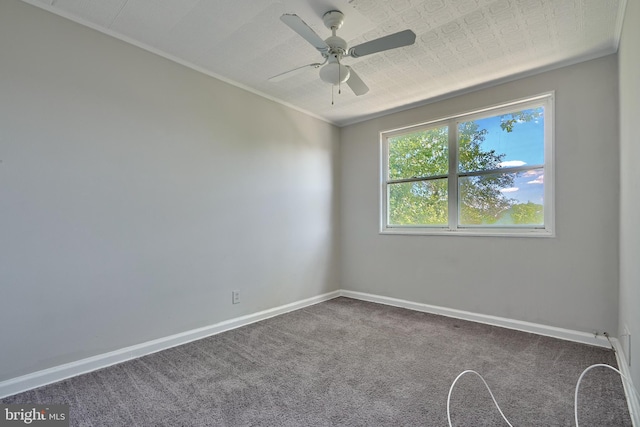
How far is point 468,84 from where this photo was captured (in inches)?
123

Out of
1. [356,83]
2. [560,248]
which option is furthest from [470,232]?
[356,83]

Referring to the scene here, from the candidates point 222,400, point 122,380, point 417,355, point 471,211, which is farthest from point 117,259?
point 471,211

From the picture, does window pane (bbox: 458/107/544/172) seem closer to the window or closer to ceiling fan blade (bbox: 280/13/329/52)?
the window

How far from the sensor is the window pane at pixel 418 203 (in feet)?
11.6

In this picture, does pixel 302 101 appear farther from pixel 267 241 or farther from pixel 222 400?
pixel 222 400

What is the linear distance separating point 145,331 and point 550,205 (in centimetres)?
369

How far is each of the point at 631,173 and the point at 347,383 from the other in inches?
85.9

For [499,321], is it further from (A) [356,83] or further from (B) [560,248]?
(A) [356,83]

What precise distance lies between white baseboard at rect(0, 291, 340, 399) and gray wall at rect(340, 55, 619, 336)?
1.98 metres

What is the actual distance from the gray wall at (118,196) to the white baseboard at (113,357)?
0.17 ft

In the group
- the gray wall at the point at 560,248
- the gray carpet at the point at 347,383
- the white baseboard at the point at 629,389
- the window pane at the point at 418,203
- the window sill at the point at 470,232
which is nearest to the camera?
the white baseboard at the point at 629,389

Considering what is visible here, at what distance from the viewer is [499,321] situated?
3.02 metres

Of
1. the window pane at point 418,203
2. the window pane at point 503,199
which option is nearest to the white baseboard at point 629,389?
the window pane at point 503,199

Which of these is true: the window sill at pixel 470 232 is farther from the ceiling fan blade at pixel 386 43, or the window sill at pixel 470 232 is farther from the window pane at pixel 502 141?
the ceiling fan blade at pixel 386 43
